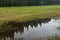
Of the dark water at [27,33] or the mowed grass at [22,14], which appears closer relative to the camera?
the dark water at [27,33]

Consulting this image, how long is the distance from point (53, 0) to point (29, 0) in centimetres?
3277

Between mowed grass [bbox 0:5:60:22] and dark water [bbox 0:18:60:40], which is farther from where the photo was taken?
mowed grass [bbox 0:5:60:22]

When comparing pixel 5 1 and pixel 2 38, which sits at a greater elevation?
pixel 2 38

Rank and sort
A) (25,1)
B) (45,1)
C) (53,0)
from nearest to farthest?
(25,1) < (45,1) < (53,0)

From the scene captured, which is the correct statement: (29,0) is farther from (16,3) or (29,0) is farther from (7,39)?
(7,39)

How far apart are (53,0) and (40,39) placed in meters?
104

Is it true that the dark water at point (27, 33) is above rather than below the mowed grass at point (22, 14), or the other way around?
above

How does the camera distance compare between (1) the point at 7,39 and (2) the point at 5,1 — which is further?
(2) the point at 5,1

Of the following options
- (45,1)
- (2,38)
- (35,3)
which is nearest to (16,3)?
(35,3)

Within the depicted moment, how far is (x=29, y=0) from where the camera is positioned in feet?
296

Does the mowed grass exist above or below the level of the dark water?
below

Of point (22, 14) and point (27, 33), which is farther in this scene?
point (22, 14)

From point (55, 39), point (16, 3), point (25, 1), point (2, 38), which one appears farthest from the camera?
point (25, 1)

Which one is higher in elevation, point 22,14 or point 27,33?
point 27,33
